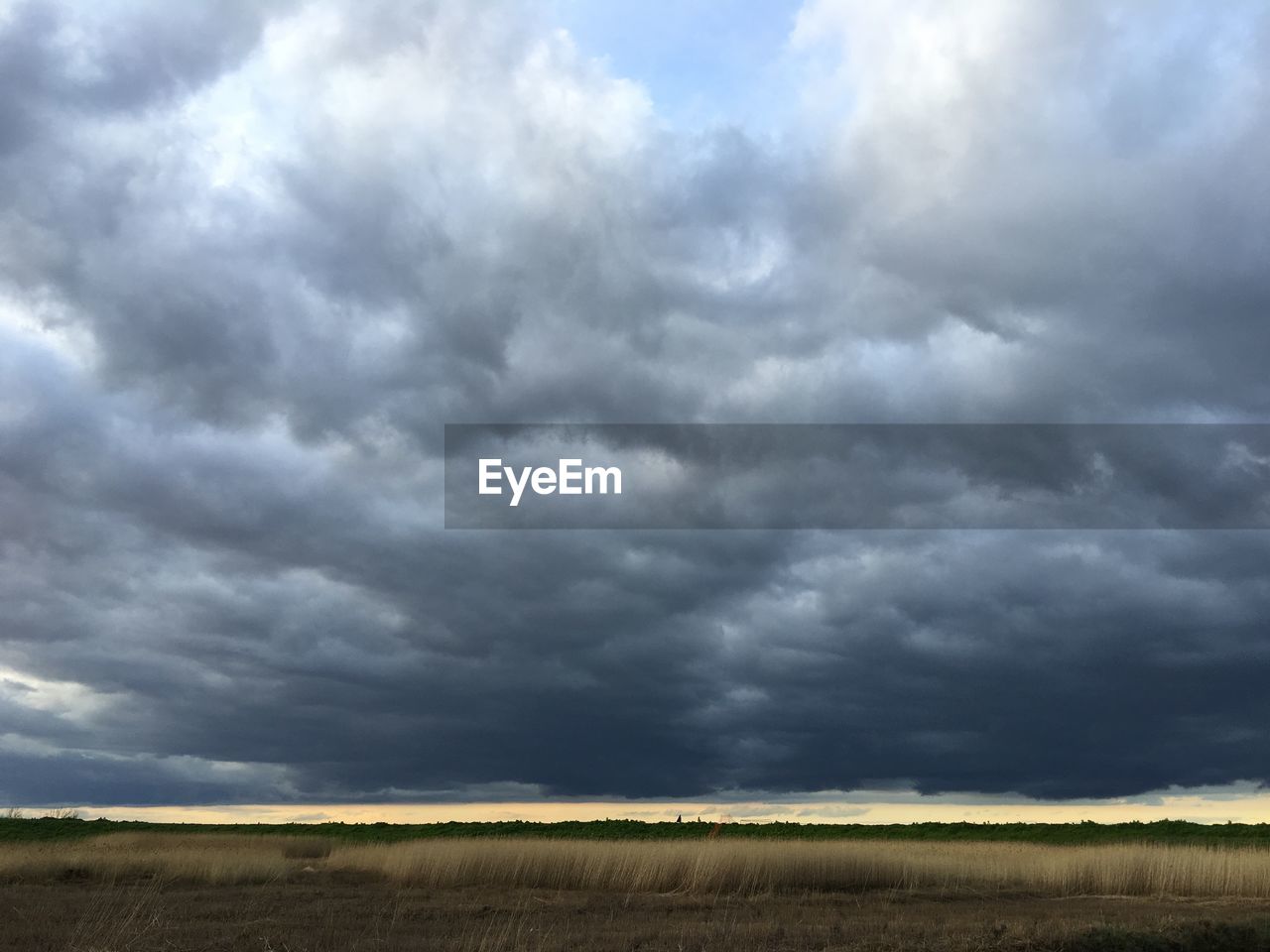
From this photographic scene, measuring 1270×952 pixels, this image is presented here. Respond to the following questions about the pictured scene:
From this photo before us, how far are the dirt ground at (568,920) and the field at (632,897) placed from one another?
67 millimetres

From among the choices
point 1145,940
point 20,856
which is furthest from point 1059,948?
point 20,856

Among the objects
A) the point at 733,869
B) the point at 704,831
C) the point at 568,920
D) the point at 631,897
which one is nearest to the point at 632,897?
the point at 631,897

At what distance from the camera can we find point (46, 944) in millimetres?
17828

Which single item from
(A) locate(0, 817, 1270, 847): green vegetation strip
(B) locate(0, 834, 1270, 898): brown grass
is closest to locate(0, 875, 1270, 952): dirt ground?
(B) locate(0, 834, 1270, 898): brown grass

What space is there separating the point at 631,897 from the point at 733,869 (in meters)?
4.59

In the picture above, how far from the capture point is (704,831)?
205ft

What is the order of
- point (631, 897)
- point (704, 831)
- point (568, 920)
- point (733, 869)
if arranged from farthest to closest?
1. point (704, 831)
2. point (733, 869)
3. point (631, 897)
4. point (568, 920)

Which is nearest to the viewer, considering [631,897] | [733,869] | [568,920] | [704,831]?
[568,920]

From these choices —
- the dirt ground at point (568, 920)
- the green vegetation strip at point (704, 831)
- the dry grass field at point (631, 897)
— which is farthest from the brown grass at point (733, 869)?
the green vegetation strip at point (704, 831)

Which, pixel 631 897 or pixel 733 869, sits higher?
pixel 733 869

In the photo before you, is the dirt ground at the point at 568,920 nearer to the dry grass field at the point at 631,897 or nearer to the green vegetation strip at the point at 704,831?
the dry grass field at the point at 631,897

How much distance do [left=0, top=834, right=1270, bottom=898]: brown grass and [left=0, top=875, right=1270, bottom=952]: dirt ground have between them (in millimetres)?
1876

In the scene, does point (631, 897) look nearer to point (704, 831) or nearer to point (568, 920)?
point (568, 920)

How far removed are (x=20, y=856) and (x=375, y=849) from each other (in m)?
11.4
